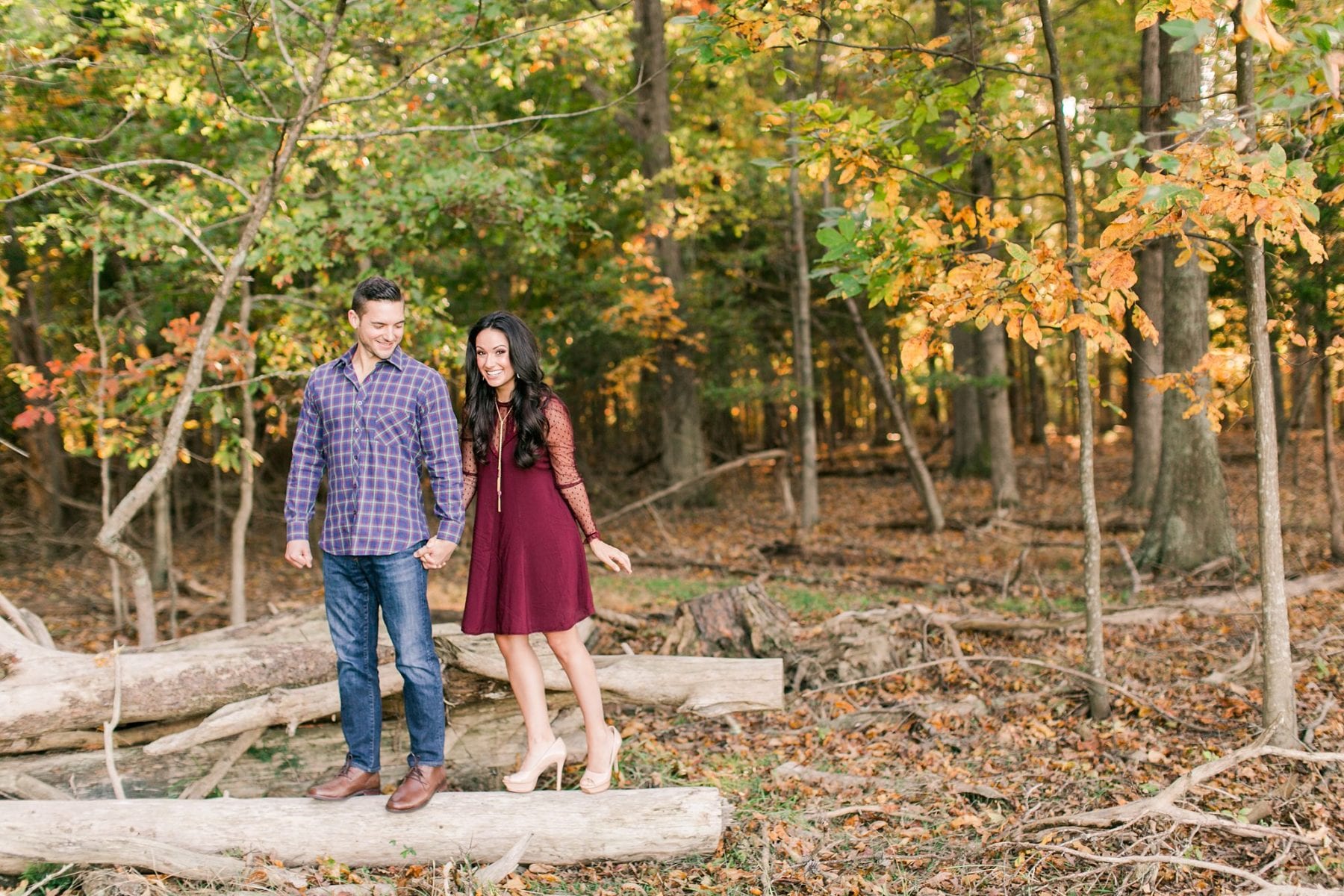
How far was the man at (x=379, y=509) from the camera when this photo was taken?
3.87 meters

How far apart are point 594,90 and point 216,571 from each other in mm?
8578

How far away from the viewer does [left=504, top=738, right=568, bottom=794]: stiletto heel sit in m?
4.05

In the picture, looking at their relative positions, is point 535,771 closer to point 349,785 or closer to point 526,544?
point 349,785

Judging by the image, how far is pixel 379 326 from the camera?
388 centimetres

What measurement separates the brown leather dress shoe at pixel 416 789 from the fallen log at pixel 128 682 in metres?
1.09

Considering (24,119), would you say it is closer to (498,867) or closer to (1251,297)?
(498,867)

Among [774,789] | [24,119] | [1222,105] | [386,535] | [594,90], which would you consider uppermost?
[594,90]

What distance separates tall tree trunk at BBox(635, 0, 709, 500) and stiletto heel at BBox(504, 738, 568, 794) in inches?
335

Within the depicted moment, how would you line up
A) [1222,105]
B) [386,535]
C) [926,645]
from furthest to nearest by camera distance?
1. [926,645]
2. [386,535]
3. [1222,105]

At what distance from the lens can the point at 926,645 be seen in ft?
20.0

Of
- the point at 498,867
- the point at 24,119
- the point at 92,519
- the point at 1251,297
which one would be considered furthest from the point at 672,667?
the point at 92,519

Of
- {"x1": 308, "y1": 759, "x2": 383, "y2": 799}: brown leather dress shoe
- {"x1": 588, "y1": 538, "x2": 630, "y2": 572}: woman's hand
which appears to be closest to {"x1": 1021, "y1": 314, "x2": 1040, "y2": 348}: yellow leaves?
{"x1": 588, "y1": 538, "x2": 630, "y2": 572}: woman's hand

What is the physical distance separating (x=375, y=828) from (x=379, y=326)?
2059mm

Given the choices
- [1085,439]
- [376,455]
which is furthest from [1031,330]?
[376,455]
